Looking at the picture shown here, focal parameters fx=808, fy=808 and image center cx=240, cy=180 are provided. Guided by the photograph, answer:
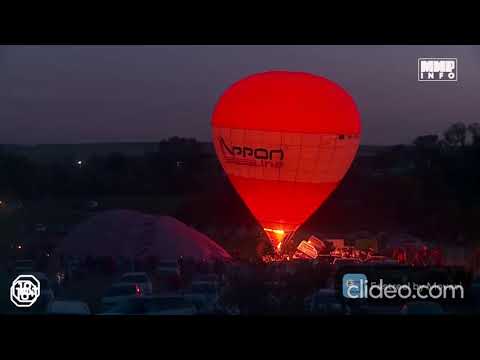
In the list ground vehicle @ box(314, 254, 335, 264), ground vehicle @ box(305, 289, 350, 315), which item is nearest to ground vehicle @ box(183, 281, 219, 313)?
ground vehicle @ box(305, 289, 350, 315)

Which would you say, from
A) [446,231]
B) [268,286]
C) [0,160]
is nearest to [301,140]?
[446,231]

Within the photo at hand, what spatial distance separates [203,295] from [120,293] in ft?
1.84

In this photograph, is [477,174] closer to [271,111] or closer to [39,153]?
[271,111]

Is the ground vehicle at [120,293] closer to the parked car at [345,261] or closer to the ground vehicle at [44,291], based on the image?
the ground vehicle at [44,291]

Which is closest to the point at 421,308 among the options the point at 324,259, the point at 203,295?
the point at 324,259

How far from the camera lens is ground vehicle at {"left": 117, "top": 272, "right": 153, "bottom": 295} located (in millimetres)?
5383

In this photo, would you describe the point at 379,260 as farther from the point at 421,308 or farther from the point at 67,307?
the point at 67,307

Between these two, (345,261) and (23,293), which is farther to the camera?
(345,261)

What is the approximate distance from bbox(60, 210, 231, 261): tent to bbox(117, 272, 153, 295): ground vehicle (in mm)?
380

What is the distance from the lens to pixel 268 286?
539cm

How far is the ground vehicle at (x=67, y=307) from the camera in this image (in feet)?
15.8

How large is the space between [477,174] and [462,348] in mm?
2611

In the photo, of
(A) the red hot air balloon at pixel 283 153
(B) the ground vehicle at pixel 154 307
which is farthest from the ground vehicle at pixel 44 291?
(A) the red hot air balloon at pixel 283 153

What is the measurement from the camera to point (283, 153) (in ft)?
22.8
